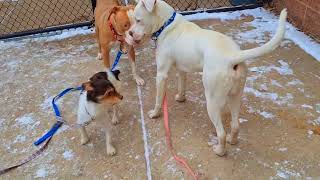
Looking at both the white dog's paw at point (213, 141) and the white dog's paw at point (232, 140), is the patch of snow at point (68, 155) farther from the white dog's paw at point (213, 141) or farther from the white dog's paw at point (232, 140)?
the white dog's paw at point (232, 140)

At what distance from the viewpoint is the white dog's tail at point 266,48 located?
2199 mm

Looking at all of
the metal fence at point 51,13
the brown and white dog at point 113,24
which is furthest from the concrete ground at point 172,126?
the metal fence at point 51,13

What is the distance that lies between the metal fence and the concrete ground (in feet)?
4.16

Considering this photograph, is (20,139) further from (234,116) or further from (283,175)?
(283,175)

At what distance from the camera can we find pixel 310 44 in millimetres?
4562

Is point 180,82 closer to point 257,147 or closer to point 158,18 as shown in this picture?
point 158,18

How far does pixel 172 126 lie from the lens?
3305mm

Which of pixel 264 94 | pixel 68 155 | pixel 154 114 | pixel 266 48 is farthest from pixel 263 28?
pixel 68 155

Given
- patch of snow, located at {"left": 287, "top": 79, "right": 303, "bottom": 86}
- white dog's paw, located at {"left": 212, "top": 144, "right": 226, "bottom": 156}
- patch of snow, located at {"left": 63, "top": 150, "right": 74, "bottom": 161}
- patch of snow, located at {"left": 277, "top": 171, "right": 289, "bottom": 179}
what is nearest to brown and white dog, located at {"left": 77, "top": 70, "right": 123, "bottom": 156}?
patch of snow, located at {"left": 63, "top": 150, "right": 74, "bottom": 161}

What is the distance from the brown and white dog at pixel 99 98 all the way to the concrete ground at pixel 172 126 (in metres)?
0.25

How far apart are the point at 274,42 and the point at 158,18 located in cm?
113

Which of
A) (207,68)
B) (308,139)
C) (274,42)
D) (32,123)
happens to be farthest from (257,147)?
(32,123)

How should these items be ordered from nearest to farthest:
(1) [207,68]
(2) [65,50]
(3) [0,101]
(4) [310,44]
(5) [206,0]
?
(1) [207,68] < (3) [0,101] < (4) [310,44] < (2) [65,50] < (5) [206,0]

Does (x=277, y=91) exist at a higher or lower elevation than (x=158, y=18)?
lower
